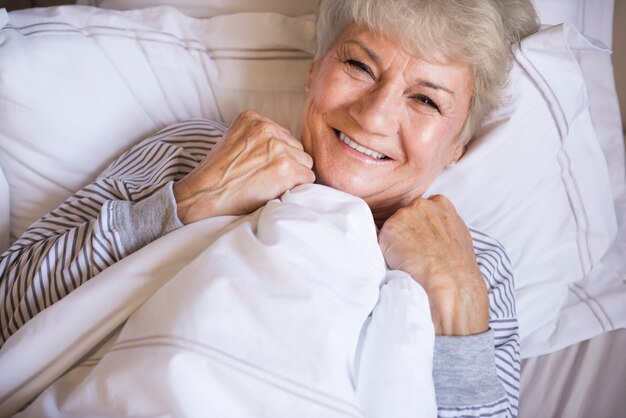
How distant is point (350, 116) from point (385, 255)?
0.94ft

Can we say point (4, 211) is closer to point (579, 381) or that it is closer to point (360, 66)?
point (360, 66)

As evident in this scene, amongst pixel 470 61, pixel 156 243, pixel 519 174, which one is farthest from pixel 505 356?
pixel 156 243

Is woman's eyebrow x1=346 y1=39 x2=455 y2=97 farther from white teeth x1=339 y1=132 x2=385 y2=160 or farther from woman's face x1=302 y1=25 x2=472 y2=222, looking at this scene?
white teeth x1=339 y1=132 x2=385 y2=160

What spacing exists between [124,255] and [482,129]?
0.91m

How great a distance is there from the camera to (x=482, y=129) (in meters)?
1.35

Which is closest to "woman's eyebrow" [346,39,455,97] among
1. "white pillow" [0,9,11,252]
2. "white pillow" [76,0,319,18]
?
"white pillow" [76,0,319,18]

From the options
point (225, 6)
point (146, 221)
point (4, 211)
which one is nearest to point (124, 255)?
point (146, 221)

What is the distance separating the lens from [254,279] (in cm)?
77

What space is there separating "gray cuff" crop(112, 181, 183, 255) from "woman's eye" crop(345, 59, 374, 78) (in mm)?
440

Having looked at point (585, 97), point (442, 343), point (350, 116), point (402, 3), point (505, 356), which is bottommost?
point (505, 356)

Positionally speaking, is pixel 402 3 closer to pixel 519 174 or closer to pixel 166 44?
pixel 519 174

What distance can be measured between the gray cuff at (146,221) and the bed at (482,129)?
1.30 ft

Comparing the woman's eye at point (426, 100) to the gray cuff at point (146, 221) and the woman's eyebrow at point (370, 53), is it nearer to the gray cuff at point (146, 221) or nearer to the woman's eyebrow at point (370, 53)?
the woman's eyebrow at point (370, 53)

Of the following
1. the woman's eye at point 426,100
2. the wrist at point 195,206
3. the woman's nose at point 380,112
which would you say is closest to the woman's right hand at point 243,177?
the wrist at point 195,206
